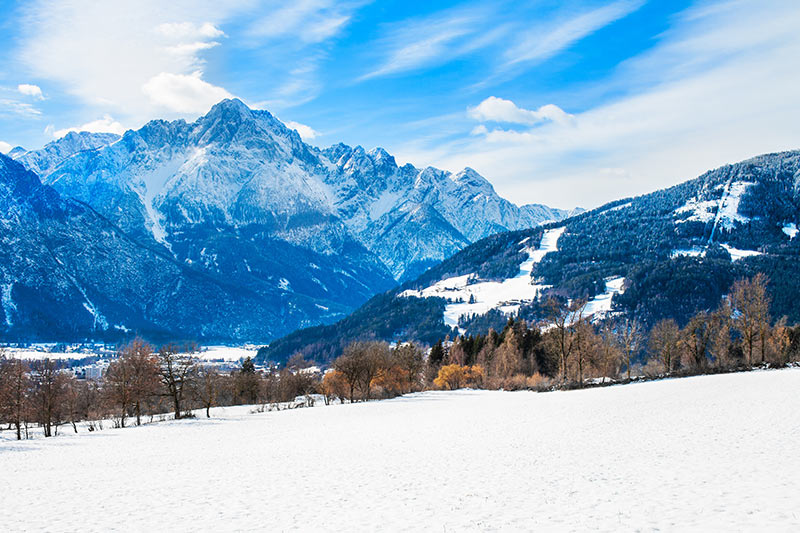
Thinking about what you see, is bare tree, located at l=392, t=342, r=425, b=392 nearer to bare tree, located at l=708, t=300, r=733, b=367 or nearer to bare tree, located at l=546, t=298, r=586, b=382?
bare tree, located at l=546, t=298, r=586, b=382

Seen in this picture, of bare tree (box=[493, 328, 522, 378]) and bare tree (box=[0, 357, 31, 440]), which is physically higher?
bare tree (box=[0, 357, 31, 440])

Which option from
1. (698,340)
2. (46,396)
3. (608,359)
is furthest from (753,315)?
(46,396)

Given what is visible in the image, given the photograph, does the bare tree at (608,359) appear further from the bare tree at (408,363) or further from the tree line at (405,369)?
the bare tree at (408,363)

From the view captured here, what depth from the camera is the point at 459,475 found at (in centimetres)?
2241

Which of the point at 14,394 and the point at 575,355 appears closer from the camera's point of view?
the point at 14,394

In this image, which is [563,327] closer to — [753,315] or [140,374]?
[753,315]

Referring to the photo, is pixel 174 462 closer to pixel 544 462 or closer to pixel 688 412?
pixel 544 462

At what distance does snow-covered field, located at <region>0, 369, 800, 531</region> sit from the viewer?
1563 centimetres

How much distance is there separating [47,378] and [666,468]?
66.5 meters

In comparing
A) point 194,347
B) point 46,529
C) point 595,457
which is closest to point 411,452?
point 595,457

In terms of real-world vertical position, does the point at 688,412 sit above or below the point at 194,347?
below

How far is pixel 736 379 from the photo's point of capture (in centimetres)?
5244

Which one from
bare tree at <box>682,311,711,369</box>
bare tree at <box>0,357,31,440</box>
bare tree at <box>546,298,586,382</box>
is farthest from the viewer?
bare tree at <box>682,311,711,369</box>

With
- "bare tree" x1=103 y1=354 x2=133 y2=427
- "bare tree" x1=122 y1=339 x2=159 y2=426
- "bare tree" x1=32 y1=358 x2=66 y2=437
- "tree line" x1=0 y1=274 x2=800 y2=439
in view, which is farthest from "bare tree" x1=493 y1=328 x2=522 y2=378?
"bare tree" x1=32 y1=358 x2=66 y2=437
